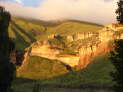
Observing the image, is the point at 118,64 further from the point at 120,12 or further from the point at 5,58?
the point at 5,58

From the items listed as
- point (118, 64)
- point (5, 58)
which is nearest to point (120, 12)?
point (118, 64)

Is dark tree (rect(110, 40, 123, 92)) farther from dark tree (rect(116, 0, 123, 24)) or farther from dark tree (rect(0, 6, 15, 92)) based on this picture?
dark tree (rect(0, 6, 15, 92))

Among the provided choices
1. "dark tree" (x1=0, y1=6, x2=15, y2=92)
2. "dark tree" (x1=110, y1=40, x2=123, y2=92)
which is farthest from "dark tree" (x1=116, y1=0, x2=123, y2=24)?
"dark tree" (x1=0, y1=6, x2=15, y2=92)

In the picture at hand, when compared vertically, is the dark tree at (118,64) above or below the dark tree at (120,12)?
below

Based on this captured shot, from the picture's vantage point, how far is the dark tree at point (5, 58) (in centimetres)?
8569

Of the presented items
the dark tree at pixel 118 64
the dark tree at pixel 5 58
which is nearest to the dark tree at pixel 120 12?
the dark tree at pixel 118 64

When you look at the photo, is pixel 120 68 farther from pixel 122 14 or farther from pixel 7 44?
pixel 7 44

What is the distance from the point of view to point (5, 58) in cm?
9025

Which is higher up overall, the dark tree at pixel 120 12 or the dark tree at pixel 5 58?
the dark tree at pixel 120 12

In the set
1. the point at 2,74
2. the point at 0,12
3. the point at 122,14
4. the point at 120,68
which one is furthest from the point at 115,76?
the point at 0,12

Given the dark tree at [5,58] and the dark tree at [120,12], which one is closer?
the dark tree at [120,12]

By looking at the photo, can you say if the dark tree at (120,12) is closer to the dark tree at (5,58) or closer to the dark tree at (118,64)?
Answer: the dark tree at (118,64)

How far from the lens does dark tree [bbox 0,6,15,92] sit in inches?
3374

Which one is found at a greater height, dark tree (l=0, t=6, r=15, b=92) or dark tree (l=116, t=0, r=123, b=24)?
dark tree (l=116, t=0, r=123, b=24)
